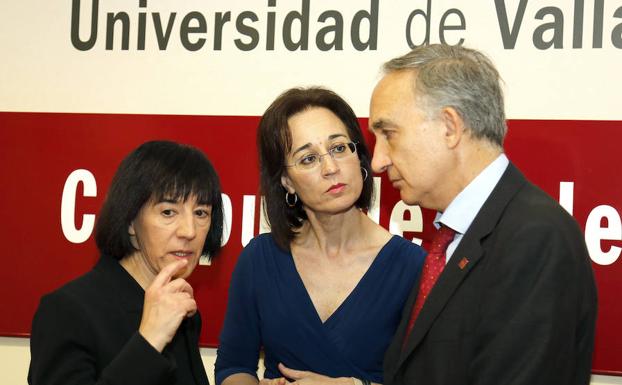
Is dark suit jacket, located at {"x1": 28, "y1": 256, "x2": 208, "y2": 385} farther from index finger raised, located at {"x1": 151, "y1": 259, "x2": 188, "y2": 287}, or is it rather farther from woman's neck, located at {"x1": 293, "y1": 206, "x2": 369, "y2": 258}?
woman's neck, located at {"x1": 293, "y1": 206, "x2": 369, "y2": 258}

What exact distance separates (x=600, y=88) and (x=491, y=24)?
462 mm

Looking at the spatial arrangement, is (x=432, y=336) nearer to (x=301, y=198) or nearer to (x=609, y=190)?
(x=301, y=198)

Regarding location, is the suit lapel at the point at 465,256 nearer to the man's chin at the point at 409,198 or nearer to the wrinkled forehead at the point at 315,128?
the man's chin at the point at 409,198

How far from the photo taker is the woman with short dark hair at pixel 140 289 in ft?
5.58

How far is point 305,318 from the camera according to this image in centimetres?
231

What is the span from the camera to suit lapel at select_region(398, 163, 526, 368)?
1620mm

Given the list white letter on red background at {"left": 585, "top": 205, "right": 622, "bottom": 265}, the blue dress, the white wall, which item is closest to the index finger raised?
the blue dress

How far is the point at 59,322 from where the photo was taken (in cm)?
171

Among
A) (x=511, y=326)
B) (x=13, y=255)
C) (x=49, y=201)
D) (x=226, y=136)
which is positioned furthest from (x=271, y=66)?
(x=511, y=326)

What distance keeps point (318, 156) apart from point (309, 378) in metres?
0.65

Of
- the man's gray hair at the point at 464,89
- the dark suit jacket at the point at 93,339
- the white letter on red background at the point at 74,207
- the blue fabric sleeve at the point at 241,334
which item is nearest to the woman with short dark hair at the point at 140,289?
the dark suit jacket at the point at 93,339

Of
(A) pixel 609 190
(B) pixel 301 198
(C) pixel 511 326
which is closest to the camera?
(C) pixel 511 326

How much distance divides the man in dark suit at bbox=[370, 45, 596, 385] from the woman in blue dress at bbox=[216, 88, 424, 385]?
37 cm

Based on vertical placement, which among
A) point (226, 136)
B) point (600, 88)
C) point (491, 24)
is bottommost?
point (226, 136)
